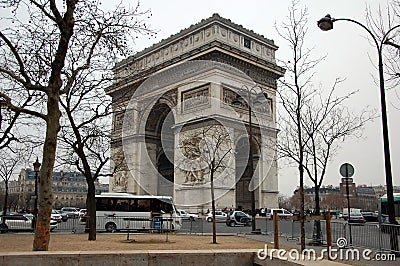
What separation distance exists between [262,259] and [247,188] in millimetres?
36868

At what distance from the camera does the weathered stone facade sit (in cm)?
3916

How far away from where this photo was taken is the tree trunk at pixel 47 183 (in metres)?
11.9

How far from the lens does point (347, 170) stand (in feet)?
44.8

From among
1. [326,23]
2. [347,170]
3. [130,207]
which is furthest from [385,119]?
[130,207]

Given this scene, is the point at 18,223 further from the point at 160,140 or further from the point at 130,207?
the point at 160,140

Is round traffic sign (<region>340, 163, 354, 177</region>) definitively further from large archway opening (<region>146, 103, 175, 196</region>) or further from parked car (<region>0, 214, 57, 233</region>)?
large archway opening (<region>146, 103, 175, 196</region>)

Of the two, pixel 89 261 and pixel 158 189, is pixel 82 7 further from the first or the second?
pixel 158 189

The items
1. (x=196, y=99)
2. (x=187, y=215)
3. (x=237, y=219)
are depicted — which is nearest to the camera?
(x=237, y=219)

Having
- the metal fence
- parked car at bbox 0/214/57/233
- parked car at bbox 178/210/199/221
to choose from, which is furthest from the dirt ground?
parked car at bbox 178/210/199/221

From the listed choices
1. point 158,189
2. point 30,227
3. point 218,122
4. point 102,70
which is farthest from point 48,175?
point 158,189

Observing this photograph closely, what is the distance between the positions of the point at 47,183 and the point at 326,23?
8.89m

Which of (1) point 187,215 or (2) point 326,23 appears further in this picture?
(1) point 187,215

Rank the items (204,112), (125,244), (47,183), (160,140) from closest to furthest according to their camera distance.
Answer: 1. (47,183)
2. (125,244)
3. (204,112)
4. (160,140)

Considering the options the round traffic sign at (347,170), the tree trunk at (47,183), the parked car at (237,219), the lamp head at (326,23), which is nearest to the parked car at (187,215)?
the parked car at (237,219)
